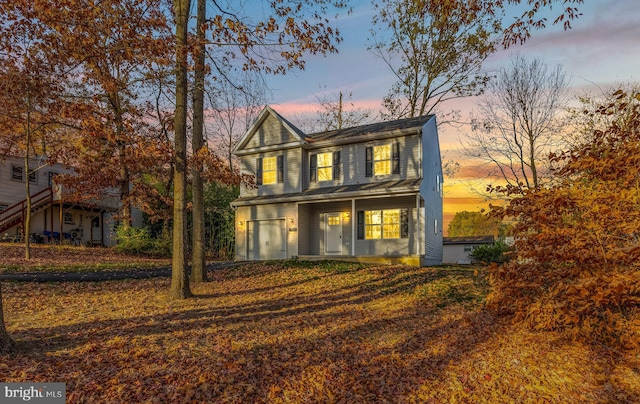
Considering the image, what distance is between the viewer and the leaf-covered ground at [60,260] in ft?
46.2

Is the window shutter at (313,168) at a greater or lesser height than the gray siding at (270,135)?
lesser

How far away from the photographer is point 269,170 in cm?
2084

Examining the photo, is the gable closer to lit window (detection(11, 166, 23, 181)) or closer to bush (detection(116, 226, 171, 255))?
bush (detection(116, 226, 171, 255))

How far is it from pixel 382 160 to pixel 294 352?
13.4 metres

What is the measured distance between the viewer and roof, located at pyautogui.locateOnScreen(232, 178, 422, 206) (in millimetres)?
16828

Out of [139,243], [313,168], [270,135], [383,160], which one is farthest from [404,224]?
[139,243]

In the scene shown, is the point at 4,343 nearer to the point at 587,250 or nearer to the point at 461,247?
the point at 587,250

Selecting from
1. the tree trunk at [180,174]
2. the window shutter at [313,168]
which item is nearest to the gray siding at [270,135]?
the window shutter at [313,168]

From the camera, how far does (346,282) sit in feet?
40.3

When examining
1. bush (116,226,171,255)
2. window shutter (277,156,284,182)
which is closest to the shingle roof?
window shutter (277,156,284,182)

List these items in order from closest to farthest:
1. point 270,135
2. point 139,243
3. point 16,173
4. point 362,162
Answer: point 362,162
point 270,135
point 139,243
point 16,173

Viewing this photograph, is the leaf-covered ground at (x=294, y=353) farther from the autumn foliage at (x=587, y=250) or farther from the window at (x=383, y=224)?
the window at (x=383, y=224)

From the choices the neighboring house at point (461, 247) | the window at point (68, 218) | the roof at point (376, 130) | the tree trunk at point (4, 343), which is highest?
the roof at point (376, 130)

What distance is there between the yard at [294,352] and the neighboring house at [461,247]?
26.2 metres
